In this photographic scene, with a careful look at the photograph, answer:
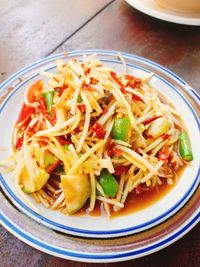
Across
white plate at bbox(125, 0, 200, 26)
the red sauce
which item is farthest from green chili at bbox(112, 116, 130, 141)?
white plate at bbox(125, 0, 200, 26)

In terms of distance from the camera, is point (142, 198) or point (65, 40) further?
point (65, 40)

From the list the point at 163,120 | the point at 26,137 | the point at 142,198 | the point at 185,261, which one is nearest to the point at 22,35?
the point at 26,137

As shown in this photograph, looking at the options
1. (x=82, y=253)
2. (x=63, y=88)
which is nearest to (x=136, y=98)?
(x=63, y=88)

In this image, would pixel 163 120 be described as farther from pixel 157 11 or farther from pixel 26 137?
pixel 157 11

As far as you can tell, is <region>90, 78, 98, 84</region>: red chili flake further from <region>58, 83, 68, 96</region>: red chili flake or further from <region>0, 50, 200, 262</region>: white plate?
<region>0, 50, 200, 262</region>: white plate

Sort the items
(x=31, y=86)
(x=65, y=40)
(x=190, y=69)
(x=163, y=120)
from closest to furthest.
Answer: (x=163, y=120) < (x=31, y=86) < (x=190, y=69) < (x=65, y=40)

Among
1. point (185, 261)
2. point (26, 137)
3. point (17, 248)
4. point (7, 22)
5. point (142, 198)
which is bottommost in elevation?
point (185, 261)
